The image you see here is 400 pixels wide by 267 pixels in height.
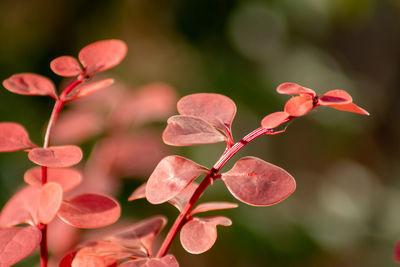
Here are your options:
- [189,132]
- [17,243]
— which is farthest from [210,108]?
[17,243]

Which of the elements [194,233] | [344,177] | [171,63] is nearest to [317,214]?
[344,177]

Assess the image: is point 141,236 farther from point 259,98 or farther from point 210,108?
point 259,98

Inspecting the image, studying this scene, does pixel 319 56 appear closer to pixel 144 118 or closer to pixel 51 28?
pixel 51 28

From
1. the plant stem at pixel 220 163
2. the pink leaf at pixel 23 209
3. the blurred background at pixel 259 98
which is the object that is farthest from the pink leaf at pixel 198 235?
the blurred background at pixel 259 98

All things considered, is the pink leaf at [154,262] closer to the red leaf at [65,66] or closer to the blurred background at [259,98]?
the red leaf at [65,66]

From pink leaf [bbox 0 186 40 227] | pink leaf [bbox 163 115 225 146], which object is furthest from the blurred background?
pink leaf [bbox 163 115 225 146]

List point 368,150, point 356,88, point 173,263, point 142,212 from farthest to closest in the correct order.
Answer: point 368,150, point 356,88, point 142,212, point 173,263
